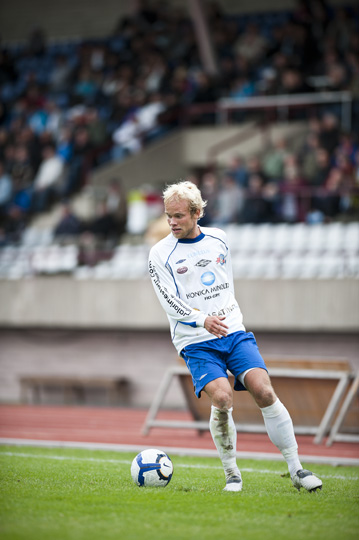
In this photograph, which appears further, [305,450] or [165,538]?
[305,450]

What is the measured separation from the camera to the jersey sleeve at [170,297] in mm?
6625

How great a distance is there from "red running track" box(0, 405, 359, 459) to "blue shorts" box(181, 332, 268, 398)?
386 centimetres

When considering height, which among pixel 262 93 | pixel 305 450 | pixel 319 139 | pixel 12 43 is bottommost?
pixel 305 450

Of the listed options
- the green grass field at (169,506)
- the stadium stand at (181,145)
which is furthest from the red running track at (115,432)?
the green grass field at (169,506)

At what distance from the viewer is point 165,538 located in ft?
16.0

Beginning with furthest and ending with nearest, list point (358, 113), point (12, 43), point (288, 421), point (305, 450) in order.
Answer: point (12, 43), point (358, 113), point (305, 450), point (288, 421)

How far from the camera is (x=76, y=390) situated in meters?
18.9

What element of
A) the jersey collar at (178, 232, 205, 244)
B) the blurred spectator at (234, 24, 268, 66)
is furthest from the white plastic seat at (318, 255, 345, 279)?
the jersey collar at (178, 232, 205, 244)

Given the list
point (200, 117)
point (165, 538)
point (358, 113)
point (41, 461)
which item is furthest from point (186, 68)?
point (165, 538)

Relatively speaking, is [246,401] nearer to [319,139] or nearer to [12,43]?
[319,139]

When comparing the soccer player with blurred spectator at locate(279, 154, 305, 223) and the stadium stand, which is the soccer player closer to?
the stadium stand

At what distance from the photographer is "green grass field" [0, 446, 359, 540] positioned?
16.7ft

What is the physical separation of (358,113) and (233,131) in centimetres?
364

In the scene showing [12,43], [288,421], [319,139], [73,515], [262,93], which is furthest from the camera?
[12,43]
